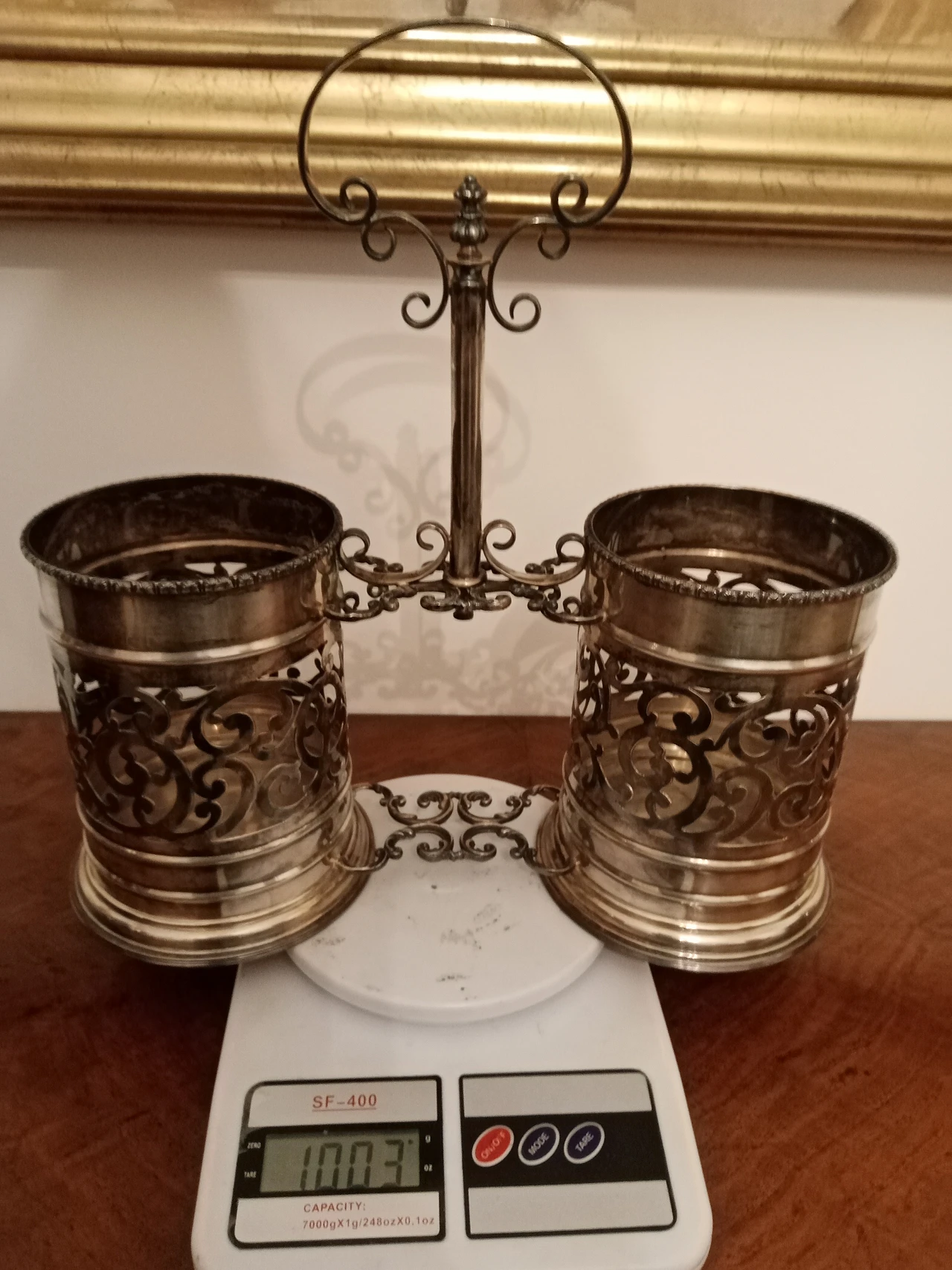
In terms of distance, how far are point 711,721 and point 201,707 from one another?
0.28 m

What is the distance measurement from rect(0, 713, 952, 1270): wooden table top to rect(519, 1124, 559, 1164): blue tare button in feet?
0.26

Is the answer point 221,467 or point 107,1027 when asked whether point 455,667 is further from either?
point 107,1027

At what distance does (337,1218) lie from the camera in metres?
0.41

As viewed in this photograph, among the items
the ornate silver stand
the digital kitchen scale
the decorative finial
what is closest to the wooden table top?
→ the digital kitchen scale

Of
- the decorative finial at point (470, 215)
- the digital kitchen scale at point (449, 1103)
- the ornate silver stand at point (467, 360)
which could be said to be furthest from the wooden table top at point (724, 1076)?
the decorative finial at point (470, 215)

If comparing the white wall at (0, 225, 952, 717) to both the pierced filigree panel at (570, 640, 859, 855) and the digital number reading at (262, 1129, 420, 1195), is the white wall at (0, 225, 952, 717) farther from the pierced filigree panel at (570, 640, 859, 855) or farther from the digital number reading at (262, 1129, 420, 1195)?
the digital number reading at (262, 1129, 420, 1195)

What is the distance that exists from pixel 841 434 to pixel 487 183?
1.16 feet

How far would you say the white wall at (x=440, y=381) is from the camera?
0.68 m

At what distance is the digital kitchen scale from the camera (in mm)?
406

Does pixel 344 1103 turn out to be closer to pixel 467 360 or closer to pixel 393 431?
pixel 467 360

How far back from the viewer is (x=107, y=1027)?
20.4 inches

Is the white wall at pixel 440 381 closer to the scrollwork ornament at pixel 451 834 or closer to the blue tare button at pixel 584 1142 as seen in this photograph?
the scrollwork ornament at pixel 451 834

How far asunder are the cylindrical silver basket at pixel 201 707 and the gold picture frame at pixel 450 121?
22cm

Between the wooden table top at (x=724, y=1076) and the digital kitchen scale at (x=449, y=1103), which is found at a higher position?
the digital kitchen scale at (x=449, y=1103)
